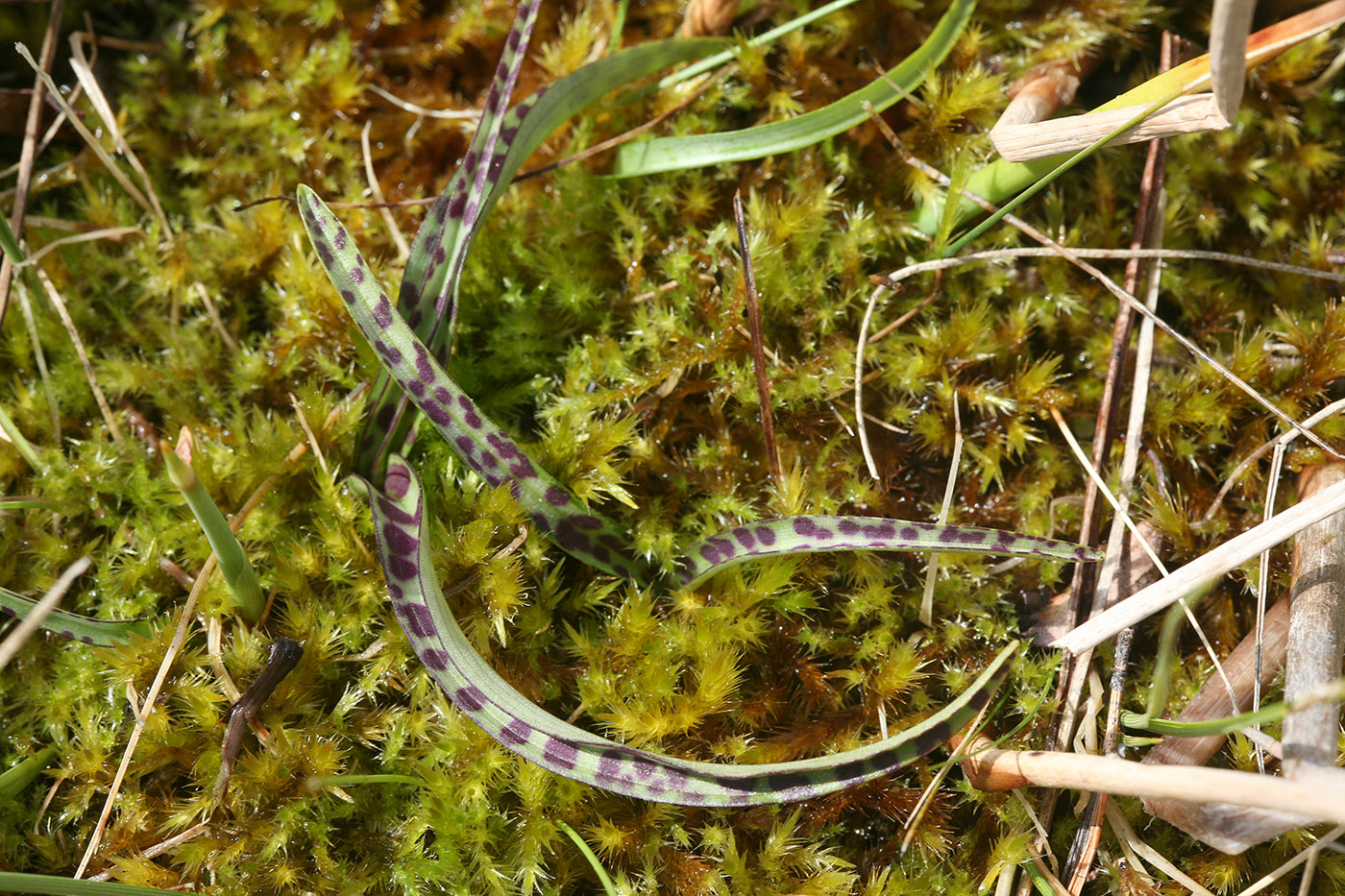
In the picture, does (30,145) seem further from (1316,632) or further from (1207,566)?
(1316,632)

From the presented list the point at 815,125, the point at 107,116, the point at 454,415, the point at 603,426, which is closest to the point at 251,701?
the point at 454,415

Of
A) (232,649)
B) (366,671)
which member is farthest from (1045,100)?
(232,649)

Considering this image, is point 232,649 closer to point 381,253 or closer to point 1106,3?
point 381,253

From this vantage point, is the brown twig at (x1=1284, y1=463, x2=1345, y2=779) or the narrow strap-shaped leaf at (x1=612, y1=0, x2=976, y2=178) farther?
the narrow strap-shaped leaf at (x1=612, y1=0, x2=976, y2=178)

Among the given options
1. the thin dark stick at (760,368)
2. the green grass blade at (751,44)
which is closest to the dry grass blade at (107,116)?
the green grass blade at (751,44)

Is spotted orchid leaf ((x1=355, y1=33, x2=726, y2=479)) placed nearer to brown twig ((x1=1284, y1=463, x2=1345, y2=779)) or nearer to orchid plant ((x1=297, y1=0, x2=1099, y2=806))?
orchid plant ((x1=297, y1=0, x2=1099, y2=806))

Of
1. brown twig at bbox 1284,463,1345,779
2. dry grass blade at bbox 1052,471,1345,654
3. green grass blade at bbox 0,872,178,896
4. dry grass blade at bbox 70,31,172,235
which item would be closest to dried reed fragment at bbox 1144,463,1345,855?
brown twig at bbox 1284,463,1345,779

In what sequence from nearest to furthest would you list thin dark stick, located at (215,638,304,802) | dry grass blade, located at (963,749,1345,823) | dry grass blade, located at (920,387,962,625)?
dry grass blade, located at (963,749,1345,823) < thin dark stick, located at (215,638,304,802) < dry grass blade, located at (920,387,962,625)
